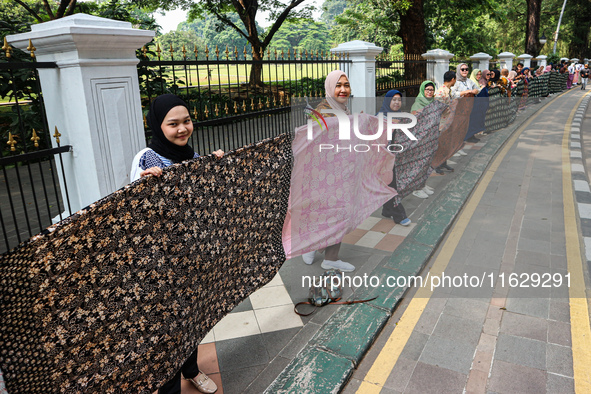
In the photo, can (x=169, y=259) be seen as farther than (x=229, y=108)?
No

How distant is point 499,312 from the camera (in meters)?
4.00

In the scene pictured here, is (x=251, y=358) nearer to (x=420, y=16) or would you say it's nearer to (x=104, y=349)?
(x=104, y=349)

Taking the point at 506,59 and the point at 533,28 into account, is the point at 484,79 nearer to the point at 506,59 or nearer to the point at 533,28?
the point at 506,59

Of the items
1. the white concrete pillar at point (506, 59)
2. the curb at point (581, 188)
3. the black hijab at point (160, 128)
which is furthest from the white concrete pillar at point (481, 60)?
the black hijab at point (160, 128)

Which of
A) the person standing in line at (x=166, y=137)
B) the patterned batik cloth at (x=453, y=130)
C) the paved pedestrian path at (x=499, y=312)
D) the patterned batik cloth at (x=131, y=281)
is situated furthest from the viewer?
the patterned batik cloth at (x=453, y=130)

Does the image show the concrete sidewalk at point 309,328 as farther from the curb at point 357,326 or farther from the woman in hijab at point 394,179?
the woman in hijab at point 394,179

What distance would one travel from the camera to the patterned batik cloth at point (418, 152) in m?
6.09

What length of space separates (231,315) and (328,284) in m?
0.96

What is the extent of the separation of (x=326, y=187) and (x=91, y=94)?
93.9 inches

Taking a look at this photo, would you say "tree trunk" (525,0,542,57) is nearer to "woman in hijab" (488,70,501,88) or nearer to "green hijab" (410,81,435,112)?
"woman in hijab" (488,70,501,88)

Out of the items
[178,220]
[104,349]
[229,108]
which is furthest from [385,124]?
[104,349]

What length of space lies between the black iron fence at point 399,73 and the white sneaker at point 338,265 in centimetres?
541

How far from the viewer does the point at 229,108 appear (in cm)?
518

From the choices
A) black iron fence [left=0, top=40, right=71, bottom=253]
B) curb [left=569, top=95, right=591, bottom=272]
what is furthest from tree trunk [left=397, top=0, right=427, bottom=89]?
black iron fence [left=0, top=40, right=71, bottom=253]
